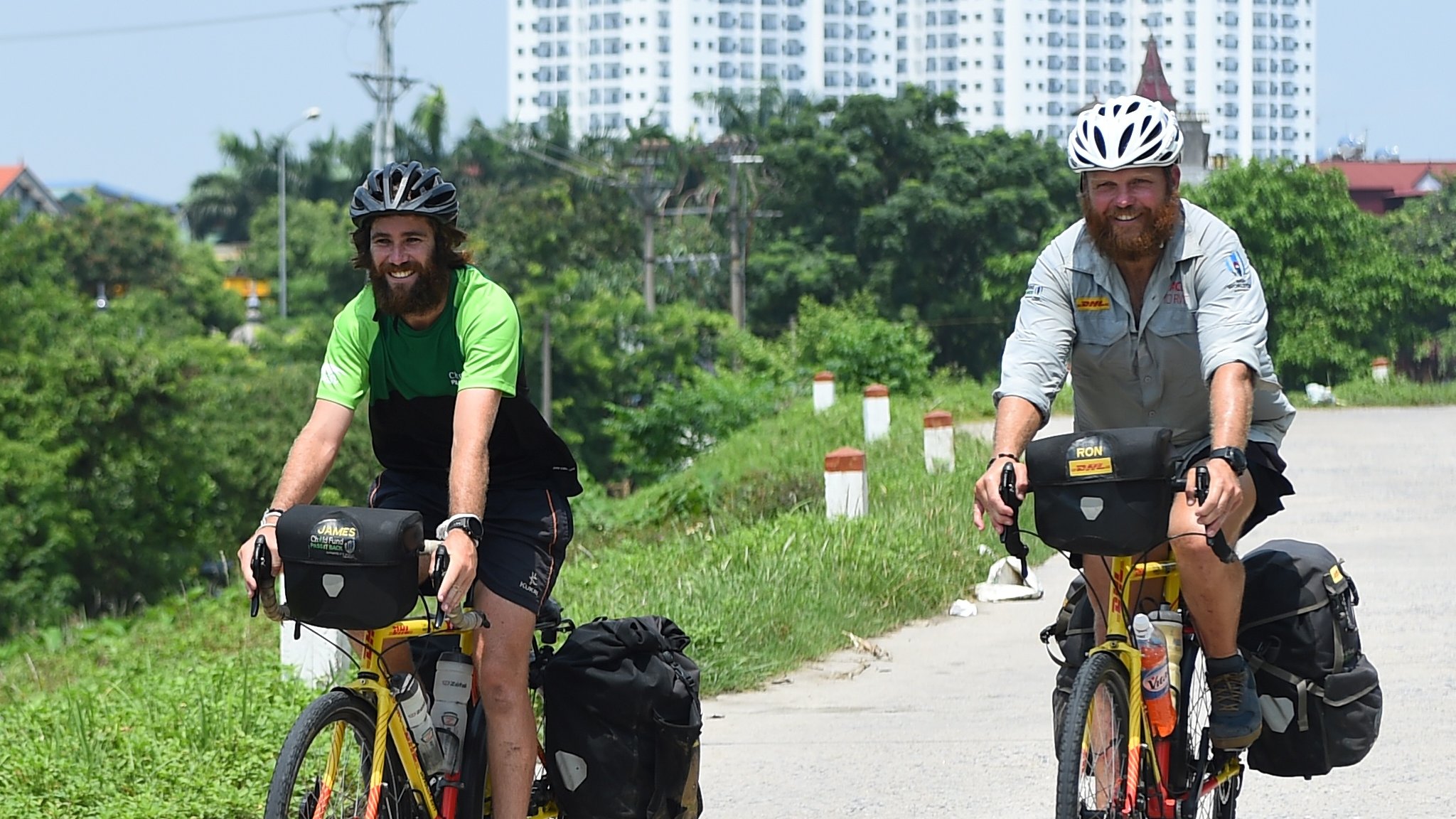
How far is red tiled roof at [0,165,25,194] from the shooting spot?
114944 mm

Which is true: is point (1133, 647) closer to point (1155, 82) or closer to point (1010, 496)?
point (1010, 496)

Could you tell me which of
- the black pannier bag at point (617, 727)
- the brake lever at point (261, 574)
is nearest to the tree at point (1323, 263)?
the black pannier bag at point (617, 727)

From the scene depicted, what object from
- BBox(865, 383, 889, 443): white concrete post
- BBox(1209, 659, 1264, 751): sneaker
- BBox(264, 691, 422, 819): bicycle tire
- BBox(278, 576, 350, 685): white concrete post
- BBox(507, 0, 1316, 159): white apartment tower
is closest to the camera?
BBox(264, 691, 422, 819): bicycle tire

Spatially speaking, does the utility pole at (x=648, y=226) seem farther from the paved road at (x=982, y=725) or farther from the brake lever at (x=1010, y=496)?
the brake lever at (x=1010, y=496)

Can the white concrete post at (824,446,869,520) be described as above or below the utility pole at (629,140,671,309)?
below

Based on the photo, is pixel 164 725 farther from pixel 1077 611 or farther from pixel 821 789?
pixel 1077 611

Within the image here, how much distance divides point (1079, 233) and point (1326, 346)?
4039 centimetres

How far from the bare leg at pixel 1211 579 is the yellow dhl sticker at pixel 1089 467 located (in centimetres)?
25

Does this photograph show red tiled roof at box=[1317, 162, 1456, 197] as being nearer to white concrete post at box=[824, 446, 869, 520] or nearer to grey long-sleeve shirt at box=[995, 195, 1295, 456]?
white concrete post at box=[824, 446, 869, 520]

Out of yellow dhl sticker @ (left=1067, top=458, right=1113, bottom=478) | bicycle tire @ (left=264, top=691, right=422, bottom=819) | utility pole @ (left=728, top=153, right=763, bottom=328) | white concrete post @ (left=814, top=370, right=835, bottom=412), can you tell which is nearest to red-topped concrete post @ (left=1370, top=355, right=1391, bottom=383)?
white concrete post @ (left=814, top=370, right=835, bottom=412)

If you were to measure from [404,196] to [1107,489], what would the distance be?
5.77 feet

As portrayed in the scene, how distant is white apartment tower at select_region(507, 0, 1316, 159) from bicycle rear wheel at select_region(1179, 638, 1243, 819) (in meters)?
180

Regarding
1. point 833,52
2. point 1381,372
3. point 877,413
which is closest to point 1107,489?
point 877,413

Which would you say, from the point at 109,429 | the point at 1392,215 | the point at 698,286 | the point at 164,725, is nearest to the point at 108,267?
the point at 698,286
